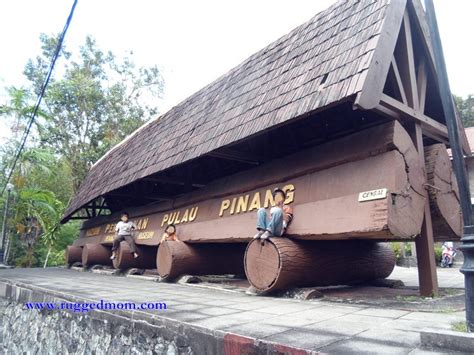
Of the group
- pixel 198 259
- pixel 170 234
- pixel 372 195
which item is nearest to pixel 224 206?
pixel 198 259

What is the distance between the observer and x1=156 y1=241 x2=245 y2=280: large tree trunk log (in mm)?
6992

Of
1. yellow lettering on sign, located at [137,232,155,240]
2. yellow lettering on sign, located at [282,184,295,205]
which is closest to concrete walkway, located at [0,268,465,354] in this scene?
yellow lettering on sign, located at [282,184,295,205]

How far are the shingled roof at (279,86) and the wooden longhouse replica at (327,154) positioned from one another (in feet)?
0.08

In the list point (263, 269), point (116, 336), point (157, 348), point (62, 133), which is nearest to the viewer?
point (157, 348)

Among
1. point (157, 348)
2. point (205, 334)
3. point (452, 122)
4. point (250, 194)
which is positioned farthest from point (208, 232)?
point (452, 122)

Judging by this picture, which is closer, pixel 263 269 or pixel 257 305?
pixel 257 305

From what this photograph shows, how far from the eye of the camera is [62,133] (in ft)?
66.1

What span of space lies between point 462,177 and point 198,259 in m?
5.44

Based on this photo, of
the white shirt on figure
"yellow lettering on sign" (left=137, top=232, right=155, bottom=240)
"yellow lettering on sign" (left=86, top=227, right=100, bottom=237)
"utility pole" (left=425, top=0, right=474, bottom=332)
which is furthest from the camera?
"yellow lettering on sign" (left=86, top=227, right=100, bottom=237)

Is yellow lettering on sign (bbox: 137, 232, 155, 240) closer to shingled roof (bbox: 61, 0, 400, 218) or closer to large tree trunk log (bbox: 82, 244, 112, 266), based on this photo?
shingled roof (bbox: 61, 0, 400, 218)

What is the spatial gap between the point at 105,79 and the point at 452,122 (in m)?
22.3

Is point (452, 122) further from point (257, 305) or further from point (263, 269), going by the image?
point (263, 269)

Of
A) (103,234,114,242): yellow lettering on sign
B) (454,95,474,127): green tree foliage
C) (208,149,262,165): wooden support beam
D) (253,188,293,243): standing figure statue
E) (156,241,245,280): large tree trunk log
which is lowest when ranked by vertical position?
(156,241,245,280): large tree trunk log

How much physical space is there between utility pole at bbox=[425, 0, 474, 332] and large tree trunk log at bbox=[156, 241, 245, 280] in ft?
17.3
